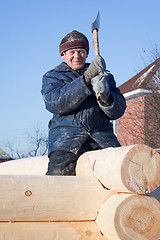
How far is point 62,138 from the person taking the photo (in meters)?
3.67

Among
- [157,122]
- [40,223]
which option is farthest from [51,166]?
[157,122]

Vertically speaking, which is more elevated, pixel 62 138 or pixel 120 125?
pixel 62 138

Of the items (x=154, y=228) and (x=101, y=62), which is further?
(x=101, y=62)

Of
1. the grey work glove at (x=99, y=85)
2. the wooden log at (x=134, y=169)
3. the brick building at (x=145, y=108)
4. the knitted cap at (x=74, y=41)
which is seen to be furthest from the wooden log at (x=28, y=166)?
the brick building at (x=145, y=108)

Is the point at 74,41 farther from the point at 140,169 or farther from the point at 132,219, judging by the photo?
the point at 132,219

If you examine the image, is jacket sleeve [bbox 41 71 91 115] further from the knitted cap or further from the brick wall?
the brick wall

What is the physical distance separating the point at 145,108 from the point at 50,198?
15.8 meters

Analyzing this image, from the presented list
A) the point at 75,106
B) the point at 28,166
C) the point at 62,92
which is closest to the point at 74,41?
the point at 62,92

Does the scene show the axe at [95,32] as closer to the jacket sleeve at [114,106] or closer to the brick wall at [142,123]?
the jacket sleeve at [114,106]

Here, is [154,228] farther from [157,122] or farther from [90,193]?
[157,122]

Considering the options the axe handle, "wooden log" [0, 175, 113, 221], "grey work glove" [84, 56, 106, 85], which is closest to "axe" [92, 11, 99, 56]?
the axe handle

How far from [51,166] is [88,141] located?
0.43m

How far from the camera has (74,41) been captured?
3.92 meters

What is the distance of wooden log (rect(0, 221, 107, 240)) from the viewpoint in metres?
2.81
